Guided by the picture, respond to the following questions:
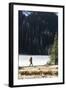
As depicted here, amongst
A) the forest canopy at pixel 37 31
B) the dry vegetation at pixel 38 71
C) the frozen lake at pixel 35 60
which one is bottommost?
the dry vegetation at pixel 38 71

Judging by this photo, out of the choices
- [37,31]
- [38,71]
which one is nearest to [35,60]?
[38,71]

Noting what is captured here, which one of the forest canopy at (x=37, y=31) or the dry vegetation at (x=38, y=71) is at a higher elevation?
the forest canopy at (x=37, y=31)

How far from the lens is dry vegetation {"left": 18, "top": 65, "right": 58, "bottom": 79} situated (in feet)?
5.57

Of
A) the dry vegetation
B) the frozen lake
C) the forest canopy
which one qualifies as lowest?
the dry vegetation

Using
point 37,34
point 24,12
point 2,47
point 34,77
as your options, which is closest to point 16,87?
point 34,77

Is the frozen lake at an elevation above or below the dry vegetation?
above

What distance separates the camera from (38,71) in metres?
1.73

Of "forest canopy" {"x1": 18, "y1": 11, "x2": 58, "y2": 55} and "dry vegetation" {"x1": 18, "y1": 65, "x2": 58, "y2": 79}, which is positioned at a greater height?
"forest canopy" {"x1": 18, "y1": 11, "x2": 58, "y2": 55}

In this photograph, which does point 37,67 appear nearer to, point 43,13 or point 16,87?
point 16,87

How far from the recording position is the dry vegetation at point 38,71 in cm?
170

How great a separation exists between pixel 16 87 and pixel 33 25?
439mm

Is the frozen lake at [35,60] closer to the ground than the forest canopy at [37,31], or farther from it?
closer to the ground
